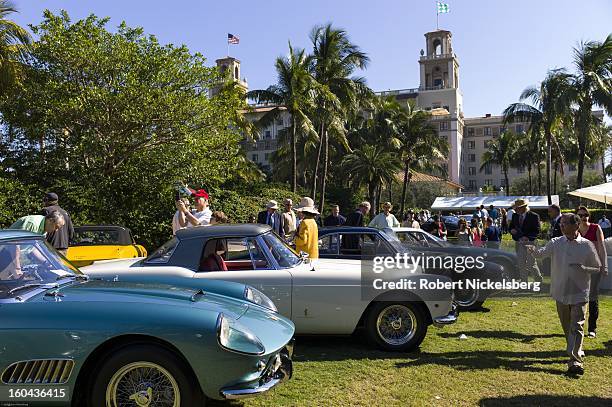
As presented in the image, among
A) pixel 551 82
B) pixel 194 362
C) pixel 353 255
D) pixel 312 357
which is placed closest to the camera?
pixel 194 362

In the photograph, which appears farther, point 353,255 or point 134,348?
point 353,255

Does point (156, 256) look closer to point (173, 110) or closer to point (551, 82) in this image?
point (173, 110)

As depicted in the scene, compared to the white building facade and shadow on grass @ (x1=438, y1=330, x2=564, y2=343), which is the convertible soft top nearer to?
shadow on grass @ (x1=438, y1=330, x2=564, y2=343)

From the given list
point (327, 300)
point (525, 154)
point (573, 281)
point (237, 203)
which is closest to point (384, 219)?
point (327, 300)

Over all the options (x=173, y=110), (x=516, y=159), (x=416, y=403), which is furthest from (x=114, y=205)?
(x=516, y=159)

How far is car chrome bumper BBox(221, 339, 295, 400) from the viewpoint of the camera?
12.2 ft

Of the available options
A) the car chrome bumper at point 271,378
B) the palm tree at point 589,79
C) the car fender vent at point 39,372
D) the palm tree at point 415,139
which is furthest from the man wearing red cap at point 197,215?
the palm tree at point 415,139

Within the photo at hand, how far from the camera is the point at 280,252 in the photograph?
21.6 ft

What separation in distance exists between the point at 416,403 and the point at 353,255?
364 centimetres

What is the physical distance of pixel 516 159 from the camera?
61.5m

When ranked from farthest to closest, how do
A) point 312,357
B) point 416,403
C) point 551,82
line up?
1. point 551,82
2. point 312,357
3. point 416,403

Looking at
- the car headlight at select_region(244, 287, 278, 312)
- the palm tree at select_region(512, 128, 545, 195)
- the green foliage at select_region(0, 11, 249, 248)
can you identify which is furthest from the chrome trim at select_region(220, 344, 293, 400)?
the palm tree at select_region(512, 128, 545, 195)

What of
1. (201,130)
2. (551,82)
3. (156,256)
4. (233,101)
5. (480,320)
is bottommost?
(480,320)

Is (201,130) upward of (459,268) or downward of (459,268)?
upward
